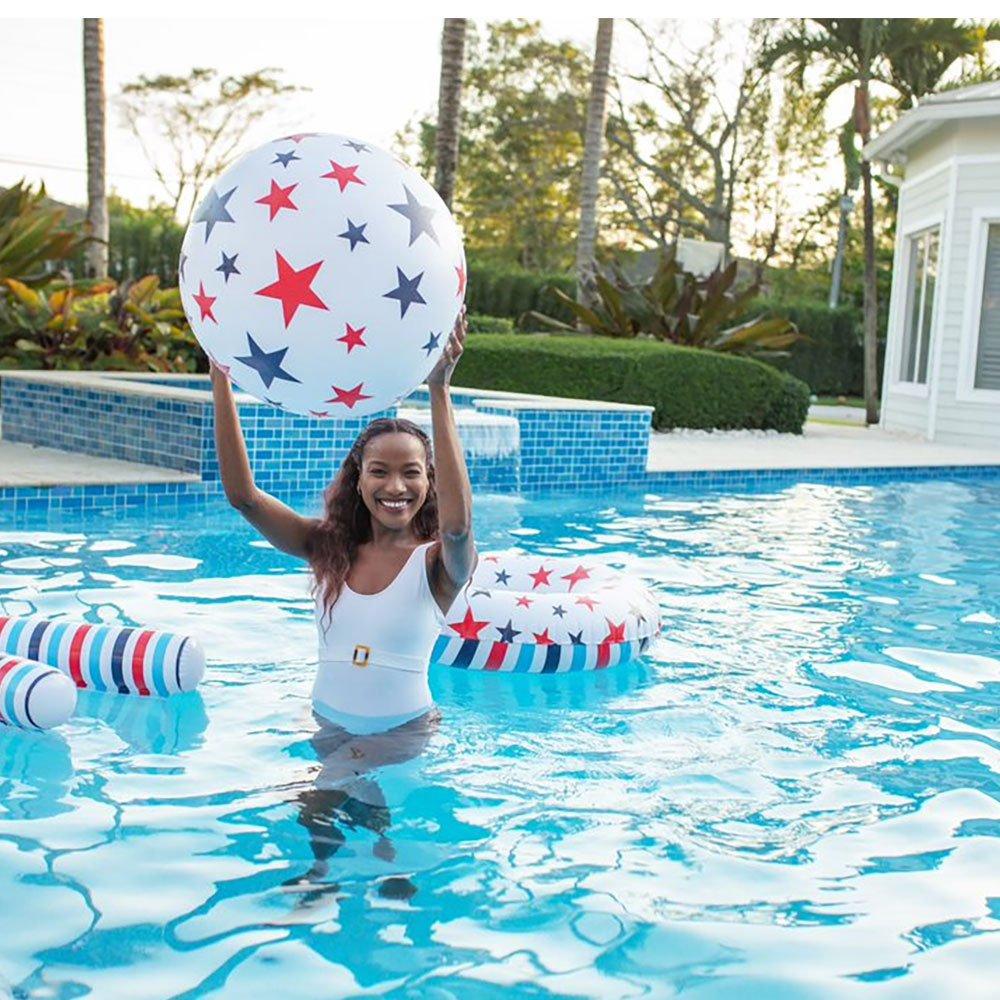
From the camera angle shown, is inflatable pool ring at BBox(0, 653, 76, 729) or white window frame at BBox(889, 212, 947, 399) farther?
white window frame at BBox(889, 212, 947, 399)

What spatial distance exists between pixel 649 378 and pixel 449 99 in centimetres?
380

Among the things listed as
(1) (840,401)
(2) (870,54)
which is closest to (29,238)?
(2) (870,54)

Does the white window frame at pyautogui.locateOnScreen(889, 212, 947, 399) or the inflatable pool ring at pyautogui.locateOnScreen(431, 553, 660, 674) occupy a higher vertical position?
the white window frame at pyautogui.locateOnScreen(889, 212, 947, 399)

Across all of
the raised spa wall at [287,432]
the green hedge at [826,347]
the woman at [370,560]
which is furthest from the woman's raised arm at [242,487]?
the green hedge at [826,347]

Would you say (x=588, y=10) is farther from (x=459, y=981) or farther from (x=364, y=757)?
(x=459, y=981)

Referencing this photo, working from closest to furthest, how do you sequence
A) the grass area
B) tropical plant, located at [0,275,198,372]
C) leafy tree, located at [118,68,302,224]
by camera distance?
1. tropical plant, located at [0,275,198,372]
2. the grass area
3. leafy tree, located at [118,68,302,224]

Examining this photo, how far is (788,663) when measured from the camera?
20.2ft

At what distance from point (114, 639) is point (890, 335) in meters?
16.5

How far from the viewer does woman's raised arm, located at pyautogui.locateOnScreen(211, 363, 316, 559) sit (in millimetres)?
3754

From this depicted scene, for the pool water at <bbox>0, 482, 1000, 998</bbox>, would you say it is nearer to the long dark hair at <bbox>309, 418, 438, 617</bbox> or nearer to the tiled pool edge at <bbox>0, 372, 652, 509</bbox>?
the long dark hair at <bbox>309, 418, 438, 617</bbox>

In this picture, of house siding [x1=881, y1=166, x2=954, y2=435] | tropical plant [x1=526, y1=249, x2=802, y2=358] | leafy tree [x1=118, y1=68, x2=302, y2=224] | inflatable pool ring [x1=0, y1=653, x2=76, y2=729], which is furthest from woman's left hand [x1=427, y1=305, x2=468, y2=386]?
leafy tree [x1=118, y1=68, x2=302, y2=224]

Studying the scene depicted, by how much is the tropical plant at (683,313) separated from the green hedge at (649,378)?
0.87 meters

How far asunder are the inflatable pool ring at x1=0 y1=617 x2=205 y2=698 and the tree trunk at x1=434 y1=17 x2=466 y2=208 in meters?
11.6

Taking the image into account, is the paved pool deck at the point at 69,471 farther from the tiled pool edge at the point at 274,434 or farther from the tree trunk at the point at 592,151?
the tree trunk at the point at 592,151
